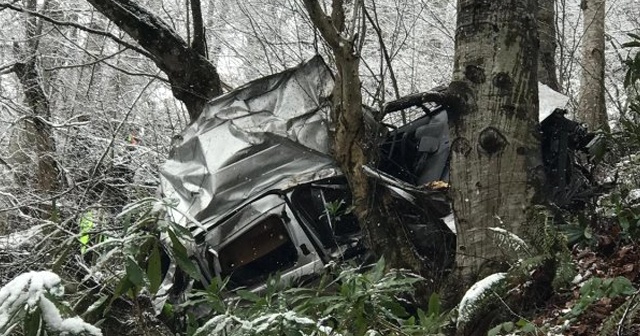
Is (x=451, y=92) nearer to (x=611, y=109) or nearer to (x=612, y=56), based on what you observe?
(x=611, y=109)

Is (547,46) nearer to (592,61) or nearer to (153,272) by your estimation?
(592,61)

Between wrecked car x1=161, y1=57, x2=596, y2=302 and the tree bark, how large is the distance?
73 cm

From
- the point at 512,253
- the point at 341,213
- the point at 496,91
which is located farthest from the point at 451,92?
the point at 341,213

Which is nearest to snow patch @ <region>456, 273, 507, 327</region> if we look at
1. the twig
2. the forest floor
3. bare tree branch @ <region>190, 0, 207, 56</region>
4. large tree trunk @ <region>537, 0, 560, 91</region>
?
the forest floor

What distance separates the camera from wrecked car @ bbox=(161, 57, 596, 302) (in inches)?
194

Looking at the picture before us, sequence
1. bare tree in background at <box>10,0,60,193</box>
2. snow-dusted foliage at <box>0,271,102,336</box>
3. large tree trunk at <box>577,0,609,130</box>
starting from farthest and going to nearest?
bare tree in background at <box>10,0,60,193</box> → large tree trunk at <box>577,0,609,130</box> → snow-dusted foliage at <box>0,271,102,336</box>

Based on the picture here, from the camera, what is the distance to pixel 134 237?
2594 millimetres

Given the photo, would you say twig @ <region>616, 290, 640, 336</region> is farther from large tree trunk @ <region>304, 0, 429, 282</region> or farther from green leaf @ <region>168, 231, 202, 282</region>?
large tree trunk @ <region>304, 0, 429, 282</region>

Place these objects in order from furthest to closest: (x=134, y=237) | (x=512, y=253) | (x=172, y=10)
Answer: (x=172, y=10) < (x=512, y=253) < (x=134, y=237)

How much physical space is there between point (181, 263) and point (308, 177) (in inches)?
95.2

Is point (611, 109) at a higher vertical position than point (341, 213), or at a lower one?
higher

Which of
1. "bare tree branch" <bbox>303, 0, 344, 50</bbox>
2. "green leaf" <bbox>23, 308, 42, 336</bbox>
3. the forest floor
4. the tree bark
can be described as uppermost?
the tree bark

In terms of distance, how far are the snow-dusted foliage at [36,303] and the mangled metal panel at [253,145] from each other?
280 centimetres

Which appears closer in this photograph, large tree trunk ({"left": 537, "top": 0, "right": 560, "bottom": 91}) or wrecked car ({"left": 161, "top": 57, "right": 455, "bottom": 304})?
wrecked car ({"left": 161, "top": 57, "right": 455, "bottom": 304})
